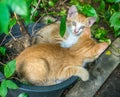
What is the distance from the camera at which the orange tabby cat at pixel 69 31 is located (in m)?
1.82

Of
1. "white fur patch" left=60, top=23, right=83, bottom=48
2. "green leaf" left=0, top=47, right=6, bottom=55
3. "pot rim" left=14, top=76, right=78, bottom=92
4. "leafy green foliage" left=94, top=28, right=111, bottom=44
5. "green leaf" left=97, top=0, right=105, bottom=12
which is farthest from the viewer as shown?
"green leaf" left=97, top=0, right=105, bottom=12

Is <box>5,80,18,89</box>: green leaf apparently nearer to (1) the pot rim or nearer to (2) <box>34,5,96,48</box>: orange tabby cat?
(1) the pot rim

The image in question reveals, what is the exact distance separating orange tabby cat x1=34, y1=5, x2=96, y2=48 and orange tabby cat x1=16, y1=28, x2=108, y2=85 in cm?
17

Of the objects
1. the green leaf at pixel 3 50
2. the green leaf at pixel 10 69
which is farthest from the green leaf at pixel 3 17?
the green leaf at pixel 3 50

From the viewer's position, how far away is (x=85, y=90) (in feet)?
6.02

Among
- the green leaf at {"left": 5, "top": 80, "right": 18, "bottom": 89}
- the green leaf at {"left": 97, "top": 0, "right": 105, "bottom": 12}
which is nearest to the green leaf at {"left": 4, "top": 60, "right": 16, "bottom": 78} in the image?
the green leaf at {"left": 5, "top": 80, "right": 18, "bottom": 89}

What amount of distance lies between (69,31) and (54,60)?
1.36ft

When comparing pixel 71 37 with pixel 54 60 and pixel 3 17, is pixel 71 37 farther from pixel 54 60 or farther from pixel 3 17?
pixel 3 17

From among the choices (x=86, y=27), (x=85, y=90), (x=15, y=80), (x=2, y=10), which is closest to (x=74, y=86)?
(x=85, y=90)

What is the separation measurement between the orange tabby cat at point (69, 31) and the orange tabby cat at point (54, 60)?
0.56 feet

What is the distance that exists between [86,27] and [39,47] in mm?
505

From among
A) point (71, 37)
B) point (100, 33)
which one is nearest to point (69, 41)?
point (71, 37)

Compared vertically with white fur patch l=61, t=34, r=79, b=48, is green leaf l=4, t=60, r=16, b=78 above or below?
above

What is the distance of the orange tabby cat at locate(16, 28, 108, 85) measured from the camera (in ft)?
4.76
